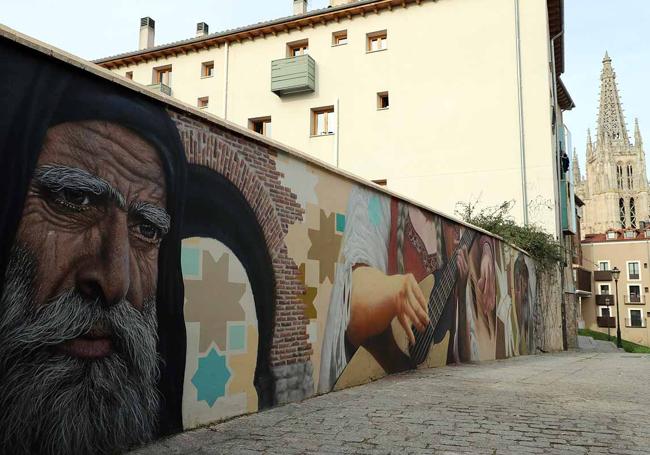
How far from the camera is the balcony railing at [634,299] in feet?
202

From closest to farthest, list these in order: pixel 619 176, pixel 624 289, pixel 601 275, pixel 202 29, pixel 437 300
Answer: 1. pixel 437 300
2. pixel 202 29
3. pixel 601 275
4. pixel 624 289
5. pixel 619 176

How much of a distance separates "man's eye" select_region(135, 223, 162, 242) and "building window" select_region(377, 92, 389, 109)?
18.5 metres

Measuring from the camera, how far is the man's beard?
3637 millimetres

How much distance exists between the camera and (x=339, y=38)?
2352cm

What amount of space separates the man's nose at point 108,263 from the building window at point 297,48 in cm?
2070

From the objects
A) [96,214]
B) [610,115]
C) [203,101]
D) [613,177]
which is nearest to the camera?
[96,214]

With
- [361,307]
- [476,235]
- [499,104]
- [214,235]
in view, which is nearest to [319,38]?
[499,104]

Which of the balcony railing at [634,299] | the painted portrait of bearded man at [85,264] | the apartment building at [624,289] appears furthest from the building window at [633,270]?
the painted portrait of bearded man at [85,264]

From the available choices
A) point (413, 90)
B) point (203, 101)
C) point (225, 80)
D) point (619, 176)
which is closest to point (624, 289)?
point (619, 176)

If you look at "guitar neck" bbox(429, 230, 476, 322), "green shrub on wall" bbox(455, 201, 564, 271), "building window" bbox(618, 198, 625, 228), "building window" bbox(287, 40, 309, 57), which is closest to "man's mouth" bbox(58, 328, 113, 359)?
"guitar neck" bbox(429, 230, 476, 322)

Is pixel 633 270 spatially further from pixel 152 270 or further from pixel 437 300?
pixel 152 270

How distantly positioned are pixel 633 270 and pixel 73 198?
67612mm

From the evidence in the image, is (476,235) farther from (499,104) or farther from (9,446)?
(9,446)

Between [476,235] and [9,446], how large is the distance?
11.8 m
